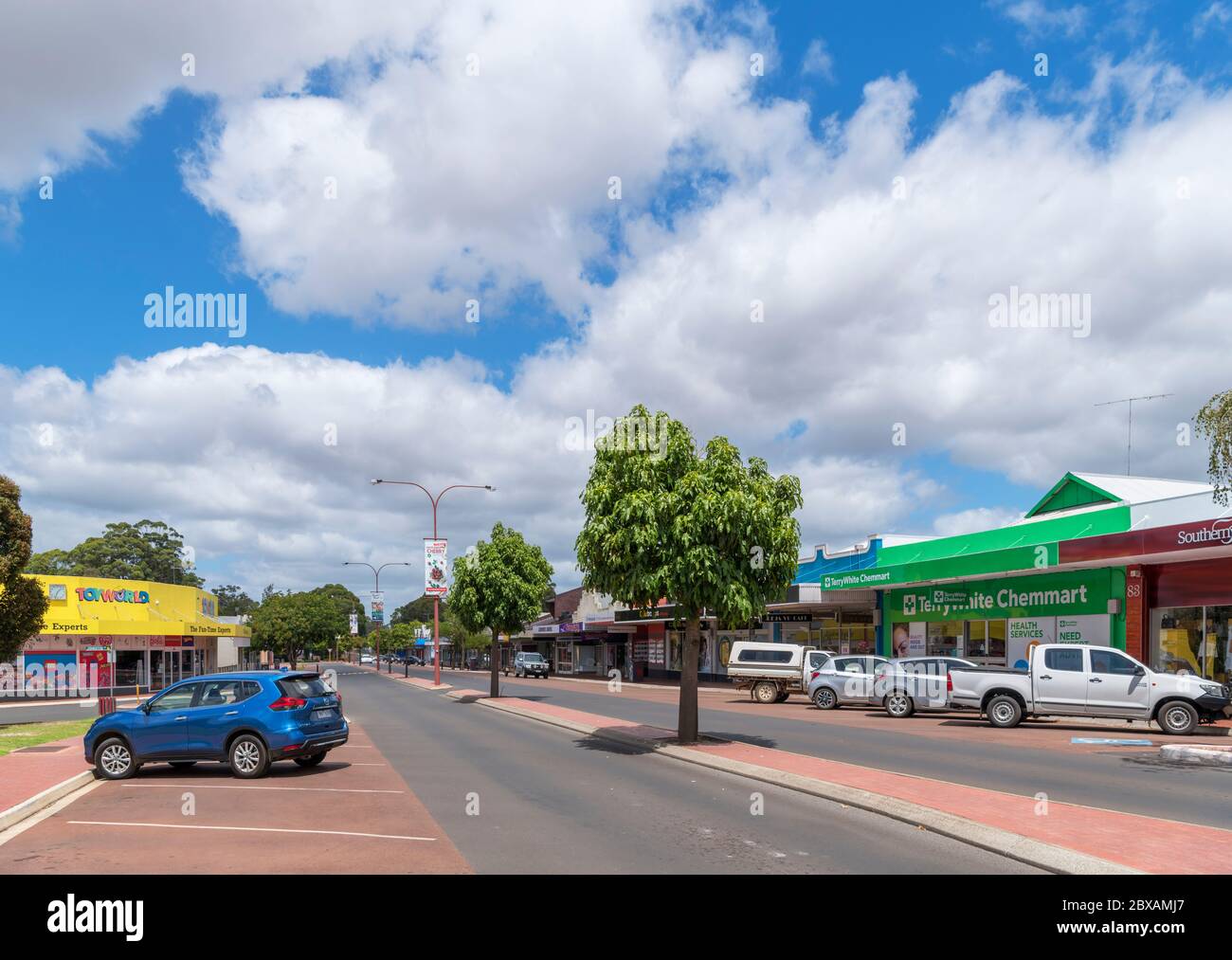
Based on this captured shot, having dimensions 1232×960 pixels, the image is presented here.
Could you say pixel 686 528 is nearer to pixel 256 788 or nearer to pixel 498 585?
pixel 256 788

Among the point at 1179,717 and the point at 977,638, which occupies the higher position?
the point at 977,638

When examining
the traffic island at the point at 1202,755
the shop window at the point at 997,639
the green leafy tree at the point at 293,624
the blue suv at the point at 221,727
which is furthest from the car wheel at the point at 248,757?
the green leafy tree at the point at 293,624

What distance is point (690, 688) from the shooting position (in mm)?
19125

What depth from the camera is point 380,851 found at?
30.4 ft

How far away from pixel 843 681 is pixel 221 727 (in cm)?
1978

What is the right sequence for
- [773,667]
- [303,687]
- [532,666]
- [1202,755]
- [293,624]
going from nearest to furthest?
[303,687] → [1202,755] → [773,667] → [532,666] → [293,624]

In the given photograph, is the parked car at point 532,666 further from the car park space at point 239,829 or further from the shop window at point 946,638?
the car park space at point 239,829

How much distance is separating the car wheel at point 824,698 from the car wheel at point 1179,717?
Result: 1049 centimetres

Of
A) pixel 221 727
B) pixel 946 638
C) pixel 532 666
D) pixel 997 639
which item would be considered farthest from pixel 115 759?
pixel 532 666

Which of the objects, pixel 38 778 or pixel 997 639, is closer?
pixel 38 778
